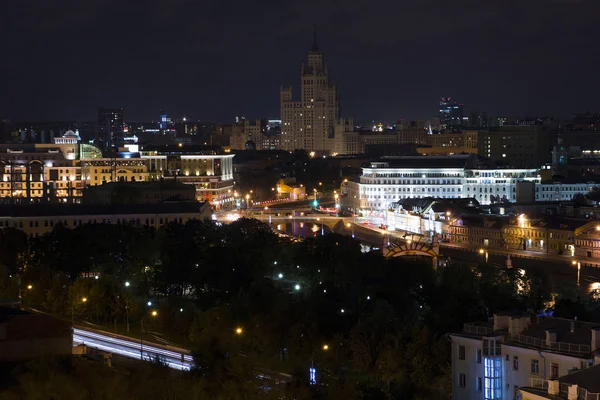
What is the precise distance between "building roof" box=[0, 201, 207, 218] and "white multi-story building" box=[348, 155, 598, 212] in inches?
506

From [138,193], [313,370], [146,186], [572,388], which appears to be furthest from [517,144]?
[572,388]

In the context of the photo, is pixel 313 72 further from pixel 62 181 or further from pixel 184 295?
pixel 184 295

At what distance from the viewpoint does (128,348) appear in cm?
2066

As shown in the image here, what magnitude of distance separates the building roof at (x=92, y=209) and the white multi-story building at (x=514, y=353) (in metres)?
25.1

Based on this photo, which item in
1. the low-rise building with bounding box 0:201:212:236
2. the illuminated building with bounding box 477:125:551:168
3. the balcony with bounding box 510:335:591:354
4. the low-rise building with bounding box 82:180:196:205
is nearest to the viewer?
the balcony with bounding box 510:335:591:354

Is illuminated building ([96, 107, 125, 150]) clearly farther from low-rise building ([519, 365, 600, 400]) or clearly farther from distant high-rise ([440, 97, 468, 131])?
low-rise building ([519, 365, 600, 400])

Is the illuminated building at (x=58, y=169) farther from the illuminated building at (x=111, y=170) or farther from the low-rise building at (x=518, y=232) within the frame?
the low-rise building at (x=518, y=232)

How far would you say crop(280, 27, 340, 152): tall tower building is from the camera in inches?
3738

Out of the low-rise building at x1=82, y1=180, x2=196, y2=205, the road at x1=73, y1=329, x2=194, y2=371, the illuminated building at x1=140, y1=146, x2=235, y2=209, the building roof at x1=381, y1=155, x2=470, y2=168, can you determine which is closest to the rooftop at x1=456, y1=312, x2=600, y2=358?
the road at x1=73, y1=329, x2=194, y2=371

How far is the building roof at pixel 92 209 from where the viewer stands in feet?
132

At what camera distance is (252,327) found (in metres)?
20.8

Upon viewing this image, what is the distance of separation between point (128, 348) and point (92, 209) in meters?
21.2

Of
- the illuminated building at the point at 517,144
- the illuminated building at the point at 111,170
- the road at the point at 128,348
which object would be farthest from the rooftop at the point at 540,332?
the illuminated building at the point at 517,144

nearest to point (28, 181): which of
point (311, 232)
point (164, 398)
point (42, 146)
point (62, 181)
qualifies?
point (62, 181)
